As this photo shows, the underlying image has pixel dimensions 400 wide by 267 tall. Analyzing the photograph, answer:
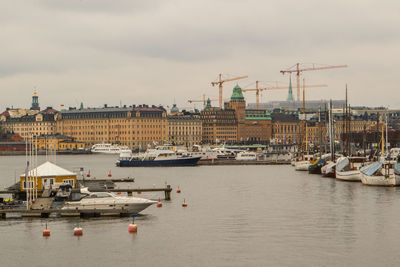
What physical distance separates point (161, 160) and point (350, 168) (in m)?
48.3

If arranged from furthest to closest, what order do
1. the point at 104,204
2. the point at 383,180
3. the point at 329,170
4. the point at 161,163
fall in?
1. the point at 161,163
2. the point at 329,170
3. the point at 383,180
4. the point at 104,204

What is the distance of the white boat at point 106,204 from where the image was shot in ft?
157

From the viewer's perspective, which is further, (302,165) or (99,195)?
(302,165)

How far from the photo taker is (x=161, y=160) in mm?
124000

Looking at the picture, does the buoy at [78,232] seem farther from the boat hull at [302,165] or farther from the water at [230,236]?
the boat hull at [302,165]

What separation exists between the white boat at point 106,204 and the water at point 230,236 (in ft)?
2.86

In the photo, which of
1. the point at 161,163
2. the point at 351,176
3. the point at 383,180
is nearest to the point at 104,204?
the point at 383,180

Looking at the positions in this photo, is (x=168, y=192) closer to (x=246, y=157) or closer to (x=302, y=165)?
(x=302, y=165)

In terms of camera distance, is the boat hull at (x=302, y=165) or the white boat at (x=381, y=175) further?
the boat hull at (x=302, y=165)

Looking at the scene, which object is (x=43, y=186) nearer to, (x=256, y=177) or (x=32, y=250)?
(x=32, y=250)

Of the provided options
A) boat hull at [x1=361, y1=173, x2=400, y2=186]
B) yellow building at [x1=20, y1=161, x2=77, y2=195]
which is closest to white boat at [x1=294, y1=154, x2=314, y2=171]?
boat hull at [x1=361, y1=173, x2=400, y2=186]

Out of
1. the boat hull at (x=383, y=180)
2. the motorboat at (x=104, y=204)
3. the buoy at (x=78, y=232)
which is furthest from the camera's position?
the boat hull at (x=383, y=180)

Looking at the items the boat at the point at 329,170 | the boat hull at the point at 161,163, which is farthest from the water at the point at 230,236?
the boat hull at the point at 161,163

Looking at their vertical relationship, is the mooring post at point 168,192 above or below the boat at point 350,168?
below
